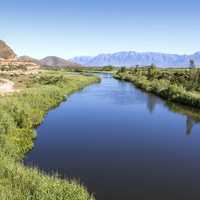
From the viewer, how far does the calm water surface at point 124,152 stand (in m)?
14.7

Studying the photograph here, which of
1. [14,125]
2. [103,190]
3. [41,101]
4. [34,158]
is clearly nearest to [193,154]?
[103,190]

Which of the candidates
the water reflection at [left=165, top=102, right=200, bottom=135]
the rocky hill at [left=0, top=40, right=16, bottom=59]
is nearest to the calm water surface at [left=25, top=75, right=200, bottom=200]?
the water reflection at [left=165, top=102, right=200, bottom=135]

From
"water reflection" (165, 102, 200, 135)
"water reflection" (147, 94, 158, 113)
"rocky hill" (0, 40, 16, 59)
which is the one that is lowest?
"water reflection" (147, 94, 158, 113)

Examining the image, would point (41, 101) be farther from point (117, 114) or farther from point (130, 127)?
point (130, 127)

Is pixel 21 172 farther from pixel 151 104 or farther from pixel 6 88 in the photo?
pixel 6 88

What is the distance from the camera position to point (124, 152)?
20.1m

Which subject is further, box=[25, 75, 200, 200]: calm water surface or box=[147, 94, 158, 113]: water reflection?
box=[147, 94, 158, 113]: water reflection

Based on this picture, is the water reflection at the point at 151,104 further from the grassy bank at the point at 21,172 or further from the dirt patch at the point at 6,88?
the dirt patch at the point at 6,88

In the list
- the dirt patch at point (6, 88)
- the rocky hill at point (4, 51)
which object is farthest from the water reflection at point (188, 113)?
the rocky hill at point (4, 51)

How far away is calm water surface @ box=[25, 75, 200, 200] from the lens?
580 inches

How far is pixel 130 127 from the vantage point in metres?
27.6

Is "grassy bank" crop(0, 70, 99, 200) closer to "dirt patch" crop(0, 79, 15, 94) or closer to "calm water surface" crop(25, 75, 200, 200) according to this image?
"calm water surface" crop(25, 75, 200, 200)

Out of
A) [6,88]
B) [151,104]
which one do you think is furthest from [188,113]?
[6,88]

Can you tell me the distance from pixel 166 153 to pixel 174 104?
2288 cm
